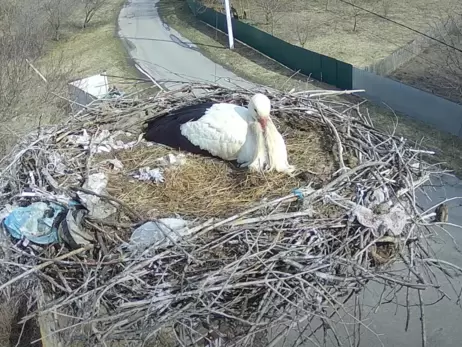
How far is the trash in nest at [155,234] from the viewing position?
344 centimetres

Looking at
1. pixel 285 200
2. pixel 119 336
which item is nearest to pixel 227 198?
pixel 285 200

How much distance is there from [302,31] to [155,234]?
1342 centimetres

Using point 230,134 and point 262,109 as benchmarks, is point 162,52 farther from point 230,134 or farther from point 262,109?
point 262,109

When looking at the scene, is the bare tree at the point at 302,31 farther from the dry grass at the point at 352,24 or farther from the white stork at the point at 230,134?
the white stork at the point at 230,134

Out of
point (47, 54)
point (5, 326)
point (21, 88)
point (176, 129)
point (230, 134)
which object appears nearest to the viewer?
point (230, 134)

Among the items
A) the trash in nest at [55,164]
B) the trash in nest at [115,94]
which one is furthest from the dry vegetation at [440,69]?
the trash in nest at [55,164]

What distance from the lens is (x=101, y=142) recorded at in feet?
15.4

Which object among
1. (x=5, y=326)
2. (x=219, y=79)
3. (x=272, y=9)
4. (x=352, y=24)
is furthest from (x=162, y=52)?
(x=5, y=326)

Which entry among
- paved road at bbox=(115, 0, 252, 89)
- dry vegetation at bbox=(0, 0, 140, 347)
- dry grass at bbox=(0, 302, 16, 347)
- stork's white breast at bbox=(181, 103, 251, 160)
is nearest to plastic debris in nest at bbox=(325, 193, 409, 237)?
stork's white breast at bbox=(181, 103, 251, 160)

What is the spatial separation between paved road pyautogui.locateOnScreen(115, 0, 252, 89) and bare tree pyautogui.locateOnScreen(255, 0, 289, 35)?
2324mm

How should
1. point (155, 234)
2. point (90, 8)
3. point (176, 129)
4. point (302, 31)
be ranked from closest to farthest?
point (155, 234)
point (176, 129)
point (302, 31)
point (90, 8)

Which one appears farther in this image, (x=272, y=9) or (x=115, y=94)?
(x=272, y=9)

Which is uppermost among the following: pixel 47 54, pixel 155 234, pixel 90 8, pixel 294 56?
pixel 155 234

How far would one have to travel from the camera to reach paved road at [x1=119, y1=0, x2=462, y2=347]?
670 centimetres
